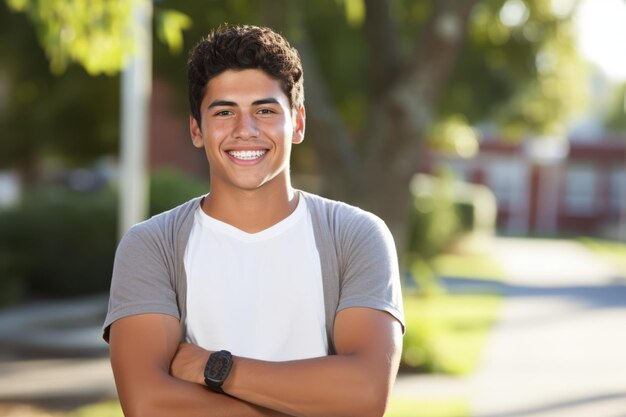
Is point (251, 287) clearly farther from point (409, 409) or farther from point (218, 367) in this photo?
point (409, 409)

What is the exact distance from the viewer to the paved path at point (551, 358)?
9.49m

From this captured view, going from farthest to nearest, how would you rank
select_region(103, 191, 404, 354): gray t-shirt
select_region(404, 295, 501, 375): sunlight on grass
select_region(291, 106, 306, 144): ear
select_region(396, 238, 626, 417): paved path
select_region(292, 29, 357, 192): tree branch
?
select_region(404, 295, 501, 375): sunlight on grass
select_region(292, 29, 357, 192): tree branch
select_region(396, 238, 626, 417): paved path
select_region(291, 106, 306, 144): ear
select_region(103, 191, 404, 354): gray t-shirt

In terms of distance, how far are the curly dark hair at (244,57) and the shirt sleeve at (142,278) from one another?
447 mm

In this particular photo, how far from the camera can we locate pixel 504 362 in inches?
473

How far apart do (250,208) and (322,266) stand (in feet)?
0.90

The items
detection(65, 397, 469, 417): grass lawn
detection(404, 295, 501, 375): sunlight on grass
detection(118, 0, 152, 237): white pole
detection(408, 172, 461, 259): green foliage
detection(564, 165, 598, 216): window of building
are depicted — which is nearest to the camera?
detection(65, 397, 469, 417): grass lawn

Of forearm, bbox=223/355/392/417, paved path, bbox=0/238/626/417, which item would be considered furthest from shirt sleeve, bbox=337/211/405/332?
paved path, bbox=0/238/626/417

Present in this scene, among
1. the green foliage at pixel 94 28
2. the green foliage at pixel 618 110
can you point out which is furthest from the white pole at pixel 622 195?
the green foliage at pixel 94 28

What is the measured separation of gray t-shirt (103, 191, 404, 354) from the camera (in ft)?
10.7

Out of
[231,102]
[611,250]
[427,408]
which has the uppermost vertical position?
[231,102]

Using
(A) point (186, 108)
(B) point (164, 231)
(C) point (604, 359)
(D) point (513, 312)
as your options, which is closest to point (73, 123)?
(A) point (186, 108)

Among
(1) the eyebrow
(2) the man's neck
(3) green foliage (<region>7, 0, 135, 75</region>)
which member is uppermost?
(3) green foliage (<region>7, 0, 135, 75</region>)

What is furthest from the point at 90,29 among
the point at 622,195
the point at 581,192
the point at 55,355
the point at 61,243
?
the point at 581,192

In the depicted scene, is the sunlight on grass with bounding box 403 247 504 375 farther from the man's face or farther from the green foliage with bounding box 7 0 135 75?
the man's face
